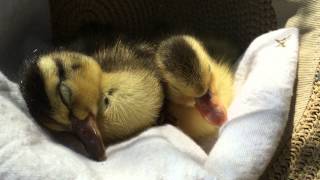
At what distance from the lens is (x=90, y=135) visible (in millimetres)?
953

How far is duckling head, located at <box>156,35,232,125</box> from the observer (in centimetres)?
104

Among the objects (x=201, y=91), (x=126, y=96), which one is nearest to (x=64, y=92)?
(x=126, y=96)

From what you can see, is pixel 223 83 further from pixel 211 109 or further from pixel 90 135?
pixel 90 135

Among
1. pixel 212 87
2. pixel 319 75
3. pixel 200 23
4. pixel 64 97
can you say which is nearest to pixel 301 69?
pixel 319 75

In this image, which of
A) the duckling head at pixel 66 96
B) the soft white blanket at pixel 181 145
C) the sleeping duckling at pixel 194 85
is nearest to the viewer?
the soft white blanket at pixel 181 145

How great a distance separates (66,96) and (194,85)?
22 cm

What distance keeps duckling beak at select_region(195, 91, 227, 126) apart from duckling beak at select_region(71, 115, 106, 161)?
0.64 feet

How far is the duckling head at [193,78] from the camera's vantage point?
1037 millimetres

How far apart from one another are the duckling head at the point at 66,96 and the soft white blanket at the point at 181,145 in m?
0.02

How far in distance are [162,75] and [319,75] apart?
261 millimetres

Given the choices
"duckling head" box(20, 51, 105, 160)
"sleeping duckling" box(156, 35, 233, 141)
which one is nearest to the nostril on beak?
"sleeping duckling" box(156, 35, 233, 141)

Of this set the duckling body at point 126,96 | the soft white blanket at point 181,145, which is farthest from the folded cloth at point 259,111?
the duckling body at point 126,96

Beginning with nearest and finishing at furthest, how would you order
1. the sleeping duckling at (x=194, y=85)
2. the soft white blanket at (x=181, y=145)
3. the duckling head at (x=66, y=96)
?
the soft white blanket at (x=181, y=145) → the duckling head at (x=66, y=96) → the sleeping duckling at (x=194, y=85)

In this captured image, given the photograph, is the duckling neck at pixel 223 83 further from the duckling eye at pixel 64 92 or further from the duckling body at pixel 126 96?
the duckling eye at pixel 64 92
